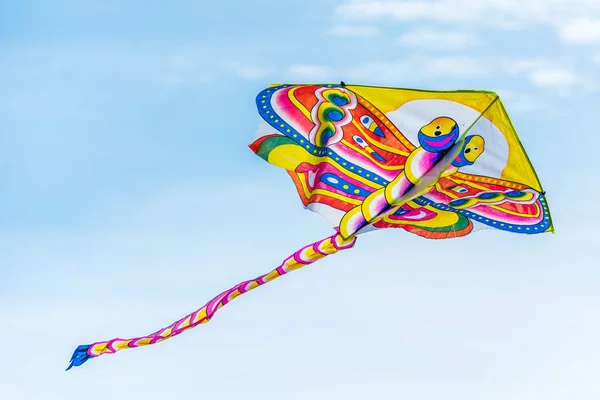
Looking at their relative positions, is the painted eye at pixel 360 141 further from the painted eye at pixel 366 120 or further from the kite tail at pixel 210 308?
the kite tail at pixel 210 308

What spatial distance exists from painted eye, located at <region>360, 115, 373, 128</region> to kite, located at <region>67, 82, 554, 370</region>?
0.03 meters

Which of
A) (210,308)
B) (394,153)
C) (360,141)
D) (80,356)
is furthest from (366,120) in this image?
(80,356)

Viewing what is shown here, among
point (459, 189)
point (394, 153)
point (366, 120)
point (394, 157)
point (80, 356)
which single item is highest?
point (366, 120)

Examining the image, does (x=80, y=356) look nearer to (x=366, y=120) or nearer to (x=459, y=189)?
(x=366, y=120)

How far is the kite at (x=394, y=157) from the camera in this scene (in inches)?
1350

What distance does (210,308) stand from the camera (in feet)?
107

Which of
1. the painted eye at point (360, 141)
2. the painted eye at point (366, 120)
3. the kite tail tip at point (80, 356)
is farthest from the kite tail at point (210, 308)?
the painted eye at point (366, 120)

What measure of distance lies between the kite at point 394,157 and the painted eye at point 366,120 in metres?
0.03

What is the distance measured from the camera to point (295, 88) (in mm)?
35375

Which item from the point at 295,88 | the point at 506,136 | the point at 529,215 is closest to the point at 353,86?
the point at 295,88

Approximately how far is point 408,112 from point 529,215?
5.59 m

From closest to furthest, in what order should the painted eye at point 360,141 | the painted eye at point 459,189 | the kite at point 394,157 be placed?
the kite at point 394,157, the painted eye at point 360,141, the painted eye at point 459,189

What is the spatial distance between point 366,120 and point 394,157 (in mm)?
1440

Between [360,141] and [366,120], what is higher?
[366,120]
